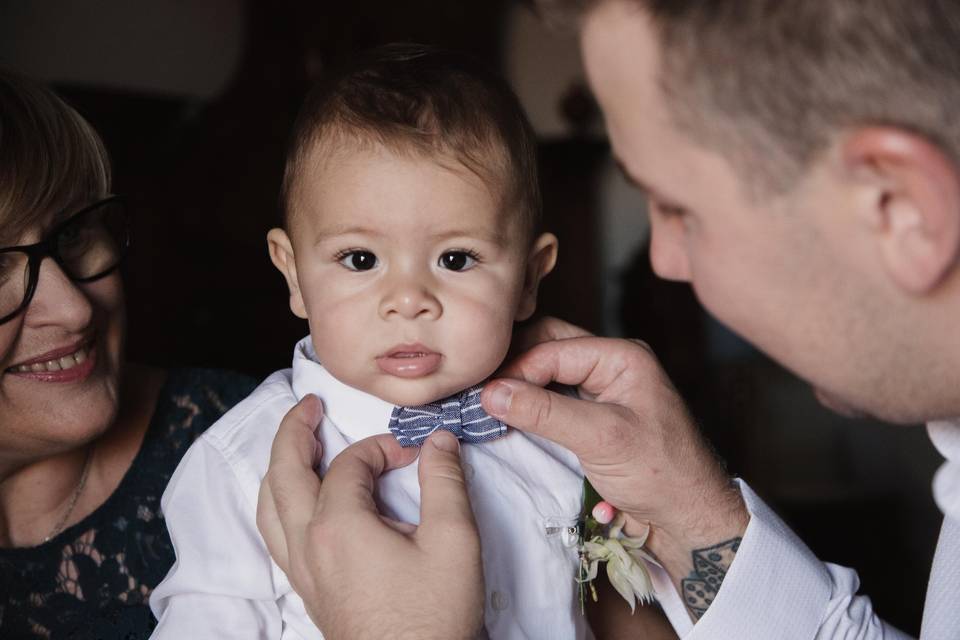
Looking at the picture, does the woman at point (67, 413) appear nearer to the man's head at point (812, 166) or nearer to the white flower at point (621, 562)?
the white flower at point (621, 562)

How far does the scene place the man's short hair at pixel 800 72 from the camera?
1.20m

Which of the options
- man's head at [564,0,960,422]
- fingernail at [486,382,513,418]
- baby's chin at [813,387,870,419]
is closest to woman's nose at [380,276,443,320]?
fingernail at [486,382,513,418]

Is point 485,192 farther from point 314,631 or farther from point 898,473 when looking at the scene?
point 898,473

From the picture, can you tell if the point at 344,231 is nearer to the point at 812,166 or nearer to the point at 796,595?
the point at 812,166

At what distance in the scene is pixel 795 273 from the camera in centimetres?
134

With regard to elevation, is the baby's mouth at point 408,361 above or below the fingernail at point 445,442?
above

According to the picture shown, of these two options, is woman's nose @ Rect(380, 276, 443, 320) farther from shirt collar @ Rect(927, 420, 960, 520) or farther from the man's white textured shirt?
shirt collar @ Rect(927, 420, 960, 520)

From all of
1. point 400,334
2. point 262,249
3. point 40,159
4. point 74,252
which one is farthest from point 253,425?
point 262,249

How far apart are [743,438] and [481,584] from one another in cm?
400

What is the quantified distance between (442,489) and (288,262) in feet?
2.05

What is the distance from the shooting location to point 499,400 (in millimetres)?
1687

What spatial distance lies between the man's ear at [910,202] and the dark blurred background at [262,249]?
353cm

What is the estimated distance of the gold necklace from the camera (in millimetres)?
2055

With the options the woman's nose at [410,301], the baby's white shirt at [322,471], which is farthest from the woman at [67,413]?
the woman's nose at [410,301]
